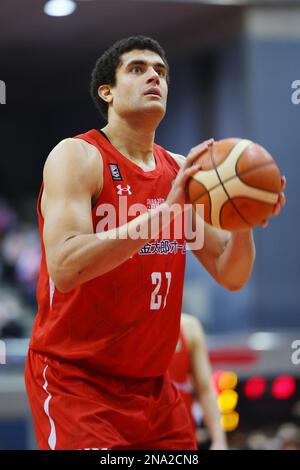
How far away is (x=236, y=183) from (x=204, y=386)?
2413 millimetres

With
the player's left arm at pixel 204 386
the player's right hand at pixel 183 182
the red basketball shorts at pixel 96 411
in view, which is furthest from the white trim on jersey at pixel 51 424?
the player's left arm at pixel 204 386

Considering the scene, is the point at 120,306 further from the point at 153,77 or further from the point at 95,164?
the point at 153,77

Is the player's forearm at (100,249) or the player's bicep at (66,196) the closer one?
the player's forearm at (100,249)

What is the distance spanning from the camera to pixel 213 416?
17.0 ft

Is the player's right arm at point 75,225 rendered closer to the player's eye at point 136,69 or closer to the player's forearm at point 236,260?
the player's eye at point 136,69

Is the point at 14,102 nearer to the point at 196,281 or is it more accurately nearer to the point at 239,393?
the point at 196,281

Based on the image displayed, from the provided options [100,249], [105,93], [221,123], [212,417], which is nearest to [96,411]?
[100,249]

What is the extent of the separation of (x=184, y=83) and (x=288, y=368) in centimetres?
470

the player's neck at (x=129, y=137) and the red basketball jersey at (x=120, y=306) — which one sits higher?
the player's neck at (x=129, y=137)

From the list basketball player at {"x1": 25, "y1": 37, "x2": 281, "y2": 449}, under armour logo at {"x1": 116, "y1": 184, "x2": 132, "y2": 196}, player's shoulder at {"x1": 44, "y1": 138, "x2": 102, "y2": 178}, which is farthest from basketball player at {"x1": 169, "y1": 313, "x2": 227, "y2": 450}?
player's shoulder at {"x1": 44, "y1": 138, "x2": 102, "y2": 178}

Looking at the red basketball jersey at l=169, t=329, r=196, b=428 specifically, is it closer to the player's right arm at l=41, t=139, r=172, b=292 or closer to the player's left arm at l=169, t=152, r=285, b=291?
the player's left arm at l=169, t=152, r=285, b=291

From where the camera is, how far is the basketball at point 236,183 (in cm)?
316

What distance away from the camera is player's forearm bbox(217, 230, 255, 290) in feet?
12.2

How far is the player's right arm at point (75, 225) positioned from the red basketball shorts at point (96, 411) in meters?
0.43
